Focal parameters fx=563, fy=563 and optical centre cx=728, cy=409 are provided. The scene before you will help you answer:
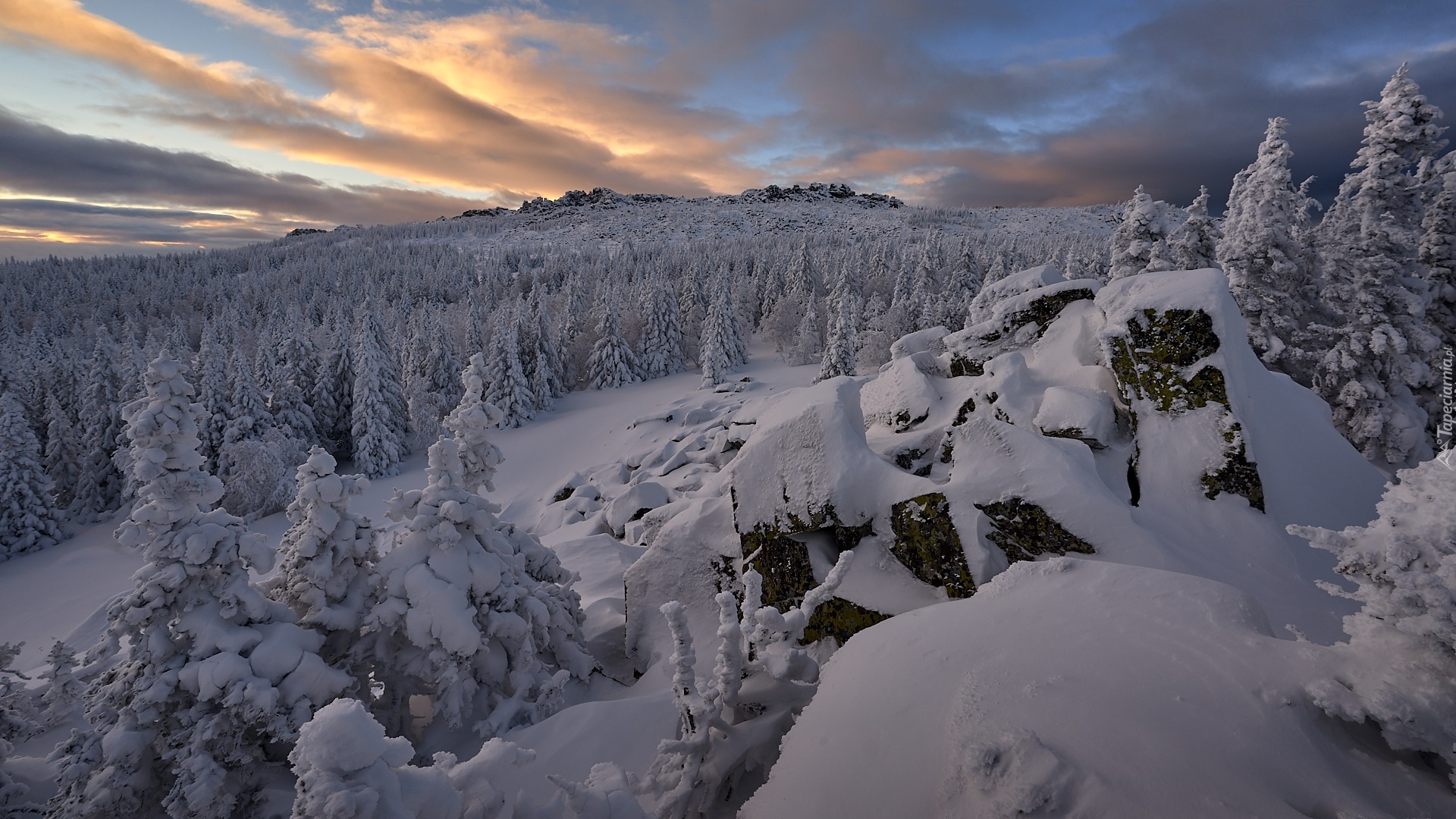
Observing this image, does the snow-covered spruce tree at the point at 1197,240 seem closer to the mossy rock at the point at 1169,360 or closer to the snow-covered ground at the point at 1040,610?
the snow-covered ground at the point at 1040,610

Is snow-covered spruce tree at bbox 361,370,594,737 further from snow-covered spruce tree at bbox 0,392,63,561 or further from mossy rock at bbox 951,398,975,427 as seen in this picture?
snow-covered spruce tree at bbox 0,392,63,561

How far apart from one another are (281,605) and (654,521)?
28.3ft

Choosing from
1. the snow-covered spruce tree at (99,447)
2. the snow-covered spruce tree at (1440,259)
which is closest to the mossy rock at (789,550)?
the snow-covered spruce tree at (1440,259)

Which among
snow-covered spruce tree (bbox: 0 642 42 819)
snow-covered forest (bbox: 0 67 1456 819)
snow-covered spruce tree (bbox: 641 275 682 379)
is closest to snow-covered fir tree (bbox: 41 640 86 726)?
snow-covered forest (bbox: 0 67 1456 819)

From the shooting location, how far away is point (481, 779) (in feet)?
12.2

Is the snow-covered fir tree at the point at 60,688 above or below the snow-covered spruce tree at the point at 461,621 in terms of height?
below

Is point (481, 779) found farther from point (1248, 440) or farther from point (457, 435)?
point (1248, 440)

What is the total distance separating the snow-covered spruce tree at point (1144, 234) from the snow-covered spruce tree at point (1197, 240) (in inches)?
14.3

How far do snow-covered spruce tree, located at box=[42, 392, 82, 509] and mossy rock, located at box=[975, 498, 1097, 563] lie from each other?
5218 cm

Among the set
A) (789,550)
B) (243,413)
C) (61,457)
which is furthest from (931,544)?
(61,457)

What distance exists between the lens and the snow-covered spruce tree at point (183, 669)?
20.1 ft

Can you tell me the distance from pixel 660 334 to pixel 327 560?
166 feet

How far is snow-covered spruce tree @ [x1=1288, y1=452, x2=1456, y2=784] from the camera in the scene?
2.90 meters

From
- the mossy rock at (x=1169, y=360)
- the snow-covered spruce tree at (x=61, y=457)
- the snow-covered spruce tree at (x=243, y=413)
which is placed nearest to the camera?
the mossy rock at (x=1169, y=360)
